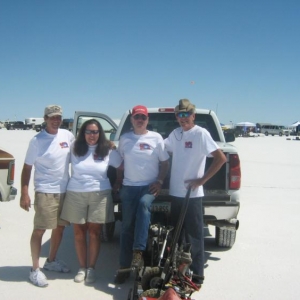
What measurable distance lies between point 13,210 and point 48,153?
4143 mm

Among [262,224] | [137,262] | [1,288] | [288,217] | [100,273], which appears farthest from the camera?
[288,217]

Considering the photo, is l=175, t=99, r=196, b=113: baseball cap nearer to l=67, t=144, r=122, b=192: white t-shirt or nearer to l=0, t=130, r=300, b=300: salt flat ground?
l=67, t=144, r=122, b=192: white t-shirt

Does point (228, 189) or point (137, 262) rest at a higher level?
point (228, 189)

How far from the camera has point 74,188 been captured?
4207mm

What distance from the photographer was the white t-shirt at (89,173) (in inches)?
165

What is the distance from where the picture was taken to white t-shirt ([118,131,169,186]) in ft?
13.5

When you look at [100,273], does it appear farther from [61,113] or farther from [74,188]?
[61,113]

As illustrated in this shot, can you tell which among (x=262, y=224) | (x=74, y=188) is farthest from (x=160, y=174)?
(x=262, y=224)

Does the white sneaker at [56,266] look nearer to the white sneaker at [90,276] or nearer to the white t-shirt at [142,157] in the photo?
the white sneaker at [90,276]

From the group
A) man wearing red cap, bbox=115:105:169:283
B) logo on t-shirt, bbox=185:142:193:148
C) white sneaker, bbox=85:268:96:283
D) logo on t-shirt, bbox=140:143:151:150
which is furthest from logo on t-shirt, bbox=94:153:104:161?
white sneaker, bbox=85:268:96:283

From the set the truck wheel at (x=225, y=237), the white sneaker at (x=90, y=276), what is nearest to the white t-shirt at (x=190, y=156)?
the white sneaker at (x=90, y=276)

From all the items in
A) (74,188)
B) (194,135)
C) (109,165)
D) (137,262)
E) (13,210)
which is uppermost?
(194,135)

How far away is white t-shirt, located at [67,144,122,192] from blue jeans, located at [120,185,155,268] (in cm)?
26

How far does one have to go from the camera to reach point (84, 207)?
13.9 ft
